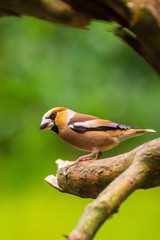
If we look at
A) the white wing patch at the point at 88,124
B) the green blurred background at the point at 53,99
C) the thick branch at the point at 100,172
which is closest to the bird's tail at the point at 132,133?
the white wing patch at the point at 88,124

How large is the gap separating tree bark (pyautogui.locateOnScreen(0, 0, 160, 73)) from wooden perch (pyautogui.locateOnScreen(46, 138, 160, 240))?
36 centimetres

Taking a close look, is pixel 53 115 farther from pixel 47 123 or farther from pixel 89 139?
pixel 89 139

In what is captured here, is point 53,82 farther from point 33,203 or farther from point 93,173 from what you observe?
point 93,173

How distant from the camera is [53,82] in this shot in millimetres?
4008

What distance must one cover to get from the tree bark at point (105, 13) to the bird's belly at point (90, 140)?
0.96 m

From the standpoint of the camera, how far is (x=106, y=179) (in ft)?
5.49

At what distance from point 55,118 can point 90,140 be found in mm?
179

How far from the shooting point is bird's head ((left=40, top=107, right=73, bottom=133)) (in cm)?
203

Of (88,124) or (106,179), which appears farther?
(88,124)

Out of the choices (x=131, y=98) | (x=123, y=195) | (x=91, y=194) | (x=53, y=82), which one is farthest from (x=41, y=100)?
(x=123, y=195)

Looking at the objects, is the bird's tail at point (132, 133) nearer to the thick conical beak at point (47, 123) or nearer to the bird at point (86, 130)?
the bird at point (86, 130)

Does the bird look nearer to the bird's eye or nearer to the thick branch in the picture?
the bird's eye

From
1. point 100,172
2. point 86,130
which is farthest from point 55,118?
point 100,172

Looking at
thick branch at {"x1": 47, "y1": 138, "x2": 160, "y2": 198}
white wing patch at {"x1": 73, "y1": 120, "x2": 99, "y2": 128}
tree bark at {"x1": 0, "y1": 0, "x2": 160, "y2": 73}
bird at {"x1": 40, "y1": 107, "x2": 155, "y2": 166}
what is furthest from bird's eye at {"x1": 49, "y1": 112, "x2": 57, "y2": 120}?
tree bark at {"x1": 0, "y1": 0, "x2": 160, "y2": 73}
